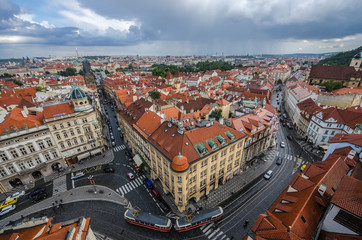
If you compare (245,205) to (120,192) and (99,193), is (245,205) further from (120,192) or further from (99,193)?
(99,193)

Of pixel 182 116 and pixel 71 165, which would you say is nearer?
pixel 71 165

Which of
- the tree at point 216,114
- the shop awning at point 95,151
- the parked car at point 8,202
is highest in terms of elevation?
the tree at point 216,114

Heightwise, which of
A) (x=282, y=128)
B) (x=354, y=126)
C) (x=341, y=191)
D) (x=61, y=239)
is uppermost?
(x=341, y=191)

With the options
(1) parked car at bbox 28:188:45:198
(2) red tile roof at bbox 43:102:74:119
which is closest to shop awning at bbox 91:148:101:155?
(1) parked car at bbox 28:188:45:198

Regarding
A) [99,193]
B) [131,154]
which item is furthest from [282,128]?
[99,193]

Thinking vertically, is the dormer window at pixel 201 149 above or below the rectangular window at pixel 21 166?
above

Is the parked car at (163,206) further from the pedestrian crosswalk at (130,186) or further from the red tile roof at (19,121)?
the red tile roof at (19,121)

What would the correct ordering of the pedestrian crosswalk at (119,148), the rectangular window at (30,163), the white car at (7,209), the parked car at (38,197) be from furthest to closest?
1. the pedestrian crosswalk at (119,148)
2. the rectangular window at (30,163)
3. the parked car at (38,197)
4. the white car at (7,209)

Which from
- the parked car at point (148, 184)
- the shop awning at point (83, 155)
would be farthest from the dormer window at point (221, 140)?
the shop awning at point (83, 155)
